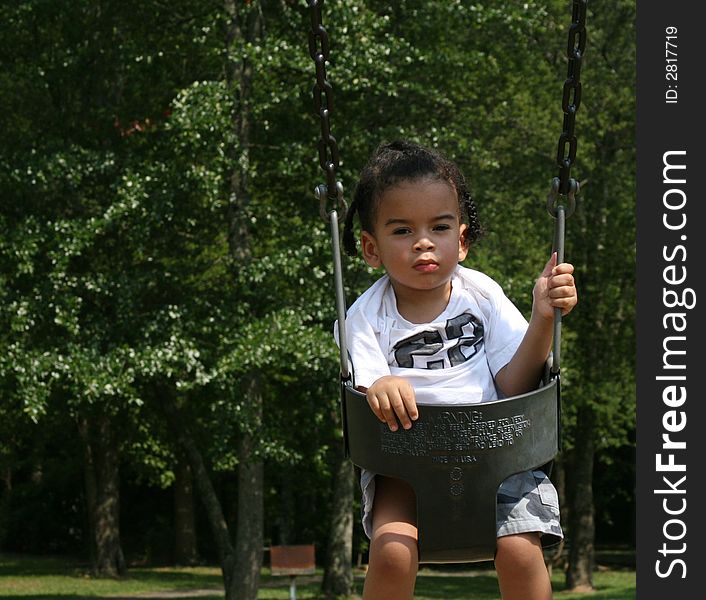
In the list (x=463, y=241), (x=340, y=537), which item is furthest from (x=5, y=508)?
(x=463, y=241)

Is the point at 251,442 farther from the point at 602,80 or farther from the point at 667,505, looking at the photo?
the point at 602,80

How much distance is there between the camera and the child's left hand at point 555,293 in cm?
328

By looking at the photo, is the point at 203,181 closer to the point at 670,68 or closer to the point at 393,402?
the point at 670,68

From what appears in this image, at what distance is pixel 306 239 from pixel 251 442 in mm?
2739

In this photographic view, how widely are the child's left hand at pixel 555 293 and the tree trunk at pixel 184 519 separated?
2566 centimetres

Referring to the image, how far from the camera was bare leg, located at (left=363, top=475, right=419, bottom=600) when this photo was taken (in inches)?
124

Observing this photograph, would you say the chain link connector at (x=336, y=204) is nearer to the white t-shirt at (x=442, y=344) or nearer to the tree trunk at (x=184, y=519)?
the white t-shirt at (x=442, y=344)

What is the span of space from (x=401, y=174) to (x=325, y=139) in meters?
0.36

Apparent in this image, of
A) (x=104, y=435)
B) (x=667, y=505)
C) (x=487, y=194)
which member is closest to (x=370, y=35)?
(x=487, y=194)

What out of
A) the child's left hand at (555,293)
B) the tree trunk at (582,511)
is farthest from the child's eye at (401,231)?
the tree trunk at (582,511)

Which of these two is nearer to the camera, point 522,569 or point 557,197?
point 522,569

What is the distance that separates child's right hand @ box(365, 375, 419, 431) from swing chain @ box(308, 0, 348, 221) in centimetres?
64

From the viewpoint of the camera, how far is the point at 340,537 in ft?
62.3

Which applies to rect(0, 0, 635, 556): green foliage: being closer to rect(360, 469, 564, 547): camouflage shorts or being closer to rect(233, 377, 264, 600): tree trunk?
rect(233, 377, 264, 600): tree trunk
